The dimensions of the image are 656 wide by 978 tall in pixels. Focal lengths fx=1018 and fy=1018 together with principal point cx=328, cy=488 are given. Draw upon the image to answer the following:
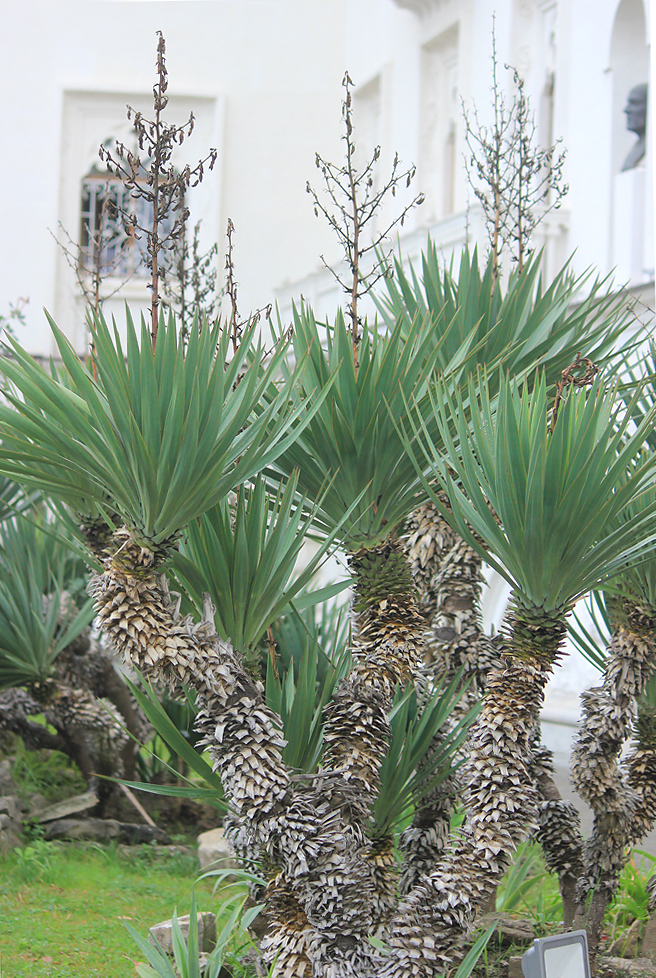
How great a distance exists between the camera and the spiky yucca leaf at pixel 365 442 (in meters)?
2.51

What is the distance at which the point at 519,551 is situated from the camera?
2.30 meters

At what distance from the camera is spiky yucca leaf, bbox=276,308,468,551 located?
2508 millimetres

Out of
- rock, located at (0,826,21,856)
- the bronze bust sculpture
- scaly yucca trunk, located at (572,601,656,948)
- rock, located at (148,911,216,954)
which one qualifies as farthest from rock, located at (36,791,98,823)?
the bronze bust sculpture

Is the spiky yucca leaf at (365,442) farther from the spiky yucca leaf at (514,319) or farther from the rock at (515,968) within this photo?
the rock at (515,968)

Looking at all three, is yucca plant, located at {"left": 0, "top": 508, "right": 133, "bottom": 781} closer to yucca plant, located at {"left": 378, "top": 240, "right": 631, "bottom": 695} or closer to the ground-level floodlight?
yucca plant, located at {"left": 378, "top": 240, "right": 631, "bottom": 695}

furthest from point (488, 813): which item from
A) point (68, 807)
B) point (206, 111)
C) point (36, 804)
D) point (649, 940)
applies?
point (206, 111)

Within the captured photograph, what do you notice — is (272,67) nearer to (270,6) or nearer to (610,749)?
(270,6)

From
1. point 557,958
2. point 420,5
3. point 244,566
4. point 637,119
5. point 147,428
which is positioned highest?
point 420,5

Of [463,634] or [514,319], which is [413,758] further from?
[514,319]

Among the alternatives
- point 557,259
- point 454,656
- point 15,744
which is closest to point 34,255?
point 557,259

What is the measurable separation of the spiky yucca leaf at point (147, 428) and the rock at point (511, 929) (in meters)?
1.96

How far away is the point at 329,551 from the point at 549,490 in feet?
1.83

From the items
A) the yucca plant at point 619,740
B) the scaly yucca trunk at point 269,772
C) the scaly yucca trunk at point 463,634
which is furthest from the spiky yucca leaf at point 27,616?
the yucca plant at point 619,740

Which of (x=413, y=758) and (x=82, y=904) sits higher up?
(x=413, y=758)
